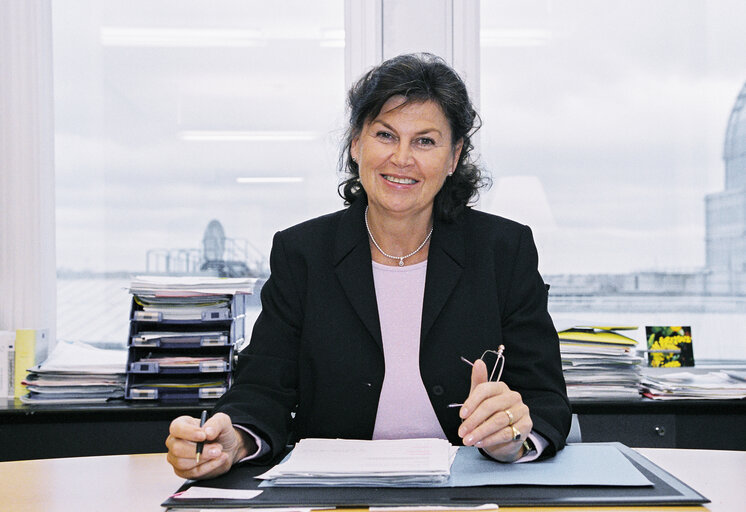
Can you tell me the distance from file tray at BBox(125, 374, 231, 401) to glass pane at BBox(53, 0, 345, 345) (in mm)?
507

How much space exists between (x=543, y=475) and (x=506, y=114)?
1932 mm

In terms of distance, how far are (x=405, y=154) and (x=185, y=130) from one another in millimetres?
1483

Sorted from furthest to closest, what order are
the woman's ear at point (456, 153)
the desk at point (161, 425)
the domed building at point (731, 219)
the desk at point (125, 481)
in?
the domed building at point (731, 219)
the desk at point (161, 425)
the woman's ear at point (456, 153)
the desk at point (125, 481)

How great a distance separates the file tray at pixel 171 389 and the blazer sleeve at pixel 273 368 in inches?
31.5

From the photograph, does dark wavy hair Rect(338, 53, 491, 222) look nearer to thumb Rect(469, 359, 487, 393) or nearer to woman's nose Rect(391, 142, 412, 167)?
woman's nose Rect(391, 142, 412, 167)

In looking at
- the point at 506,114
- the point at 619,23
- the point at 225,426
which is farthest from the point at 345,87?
the point at 225,426

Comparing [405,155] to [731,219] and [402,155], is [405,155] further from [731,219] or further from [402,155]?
[731,219]

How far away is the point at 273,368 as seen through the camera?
1.65m

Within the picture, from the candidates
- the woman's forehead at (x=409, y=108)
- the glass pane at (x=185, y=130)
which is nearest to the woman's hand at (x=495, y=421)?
the woman's forehead at (x=409, y=108)

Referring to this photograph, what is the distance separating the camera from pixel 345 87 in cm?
289

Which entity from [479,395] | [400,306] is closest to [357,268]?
[400,306]

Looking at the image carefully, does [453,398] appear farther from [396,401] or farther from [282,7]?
[282,7]

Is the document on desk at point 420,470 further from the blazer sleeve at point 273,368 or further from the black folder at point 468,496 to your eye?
the blazer sleeve at point 273,368

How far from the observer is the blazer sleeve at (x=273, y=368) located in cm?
148
